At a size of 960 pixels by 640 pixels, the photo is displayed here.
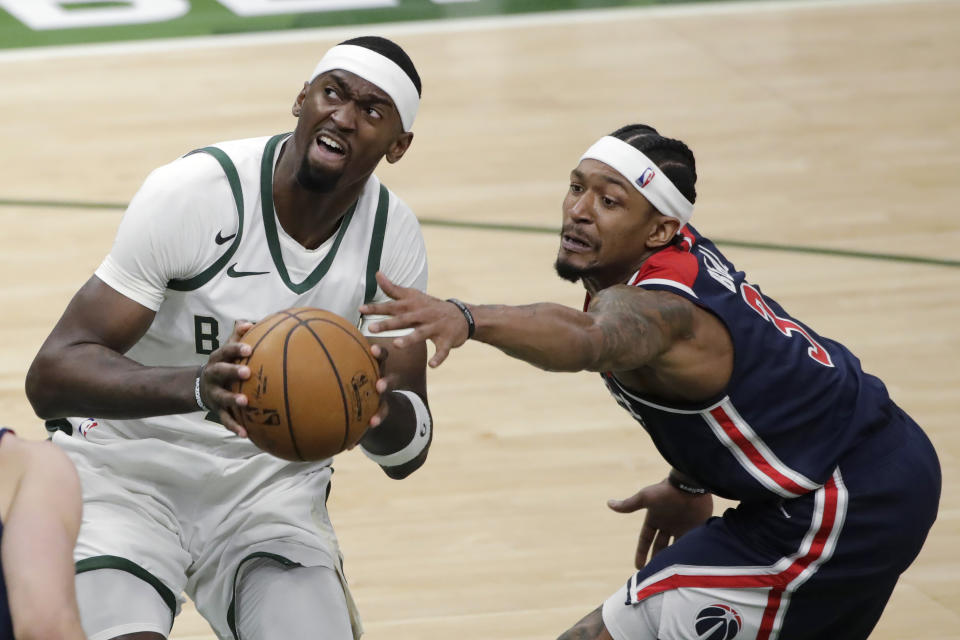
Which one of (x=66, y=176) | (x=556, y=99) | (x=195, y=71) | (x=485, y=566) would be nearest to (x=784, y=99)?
(x=556, y=99)

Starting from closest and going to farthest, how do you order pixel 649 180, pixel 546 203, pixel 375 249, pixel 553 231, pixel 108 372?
pixel 108 372, pixel 649 180, pixel 375 249, pixel 553 231, pixel 546 203

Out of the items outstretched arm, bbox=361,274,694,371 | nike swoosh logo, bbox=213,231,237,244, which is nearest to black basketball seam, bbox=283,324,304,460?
outstretched arm, bbox=361,274,694,371

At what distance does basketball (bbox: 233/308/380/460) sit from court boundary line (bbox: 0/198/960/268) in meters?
4.31

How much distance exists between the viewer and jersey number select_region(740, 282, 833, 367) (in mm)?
3961

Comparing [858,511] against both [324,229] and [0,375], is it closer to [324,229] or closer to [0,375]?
[324,229]

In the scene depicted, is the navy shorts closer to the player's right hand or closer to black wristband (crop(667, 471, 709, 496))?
black wristband (crop(667, 471, 709, 496))

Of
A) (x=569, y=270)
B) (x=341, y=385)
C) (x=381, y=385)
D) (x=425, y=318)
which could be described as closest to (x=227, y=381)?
(x=341, y=385)

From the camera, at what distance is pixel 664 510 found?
457 cm

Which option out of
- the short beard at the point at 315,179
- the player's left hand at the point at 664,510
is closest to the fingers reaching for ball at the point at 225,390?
the short beard at the point at 315,179

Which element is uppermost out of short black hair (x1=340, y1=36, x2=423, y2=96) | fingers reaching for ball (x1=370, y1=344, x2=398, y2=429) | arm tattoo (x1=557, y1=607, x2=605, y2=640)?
short black hair (x1=340, y1=36, x2=423, y2=96)

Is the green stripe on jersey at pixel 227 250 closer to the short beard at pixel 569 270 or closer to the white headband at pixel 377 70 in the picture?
the white headband at pixel 377 70

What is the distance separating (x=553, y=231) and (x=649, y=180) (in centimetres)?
383

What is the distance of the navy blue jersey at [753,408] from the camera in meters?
3.85

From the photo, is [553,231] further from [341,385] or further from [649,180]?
[341,385]
